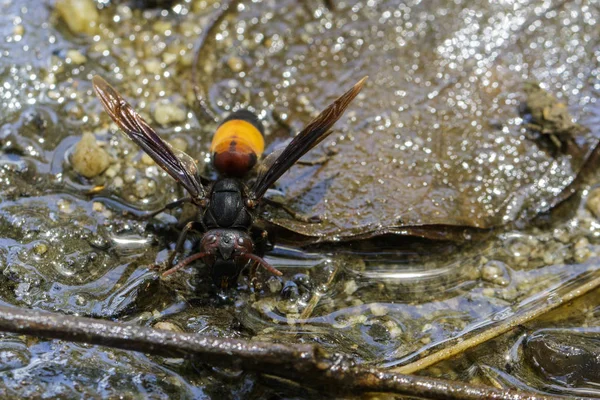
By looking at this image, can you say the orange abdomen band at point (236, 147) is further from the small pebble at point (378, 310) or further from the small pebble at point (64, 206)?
the small pebble at point (378, 310)

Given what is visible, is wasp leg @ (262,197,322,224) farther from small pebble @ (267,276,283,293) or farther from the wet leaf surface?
small pebble @ (267,276,283,293)

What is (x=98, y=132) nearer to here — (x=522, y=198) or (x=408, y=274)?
(x=408, y=274)

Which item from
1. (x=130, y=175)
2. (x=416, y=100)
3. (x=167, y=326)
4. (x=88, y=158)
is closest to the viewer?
(x=167, y=326)

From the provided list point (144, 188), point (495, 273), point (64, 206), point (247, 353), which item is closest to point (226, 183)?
point (144, 188)

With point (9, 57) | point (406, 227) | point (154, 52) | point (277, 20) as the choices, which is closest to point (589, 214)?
point (406, 227)

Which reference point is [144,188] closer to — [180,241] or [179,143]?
[179,143]

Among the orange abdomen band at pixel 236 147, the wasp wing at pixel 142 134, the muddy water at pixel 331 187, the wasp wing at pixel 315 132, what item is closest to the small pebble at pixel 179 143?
the muddy water at pixel 331 187
